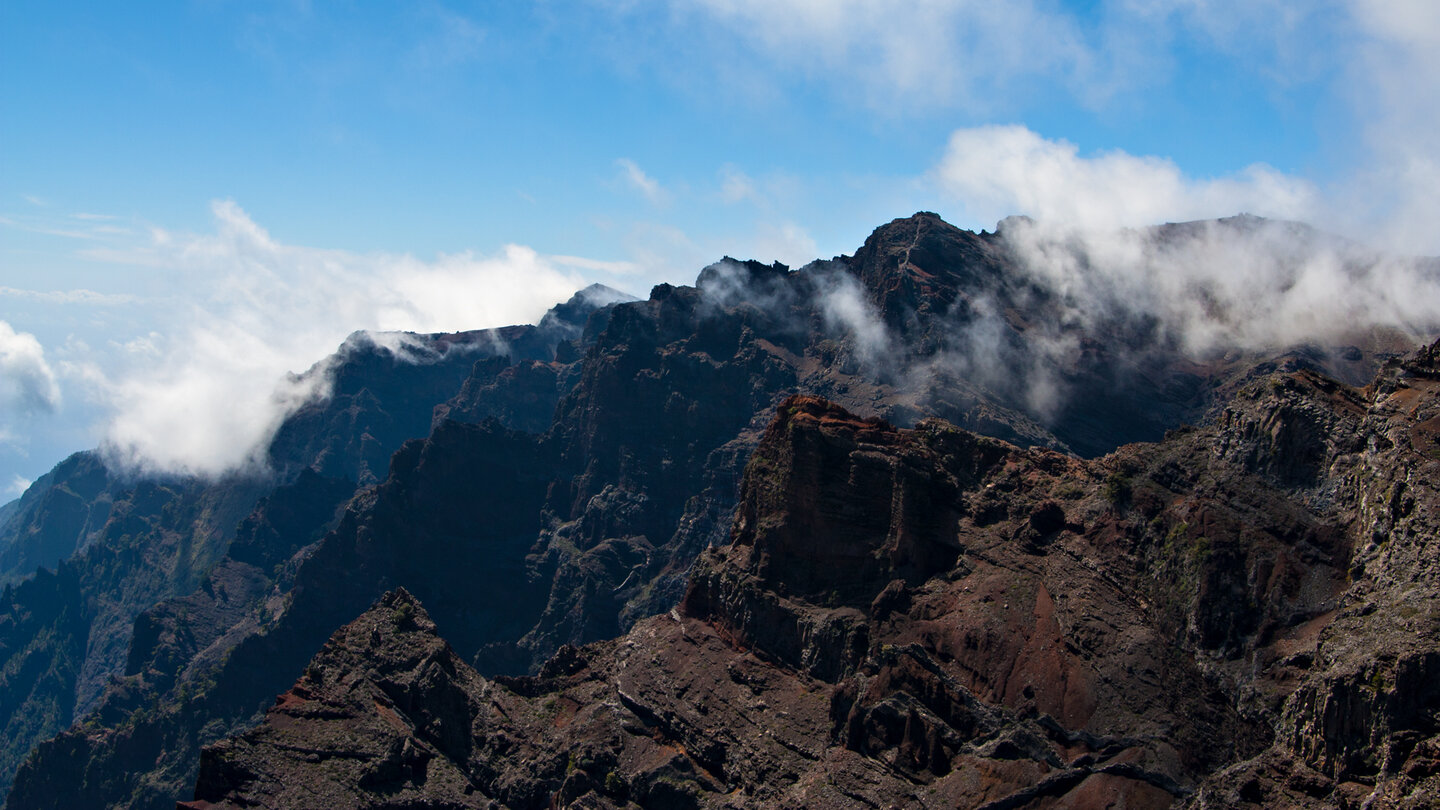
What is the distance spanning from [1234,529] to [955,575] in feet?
74.2

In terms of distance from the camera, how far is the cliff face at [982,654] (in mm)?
72000

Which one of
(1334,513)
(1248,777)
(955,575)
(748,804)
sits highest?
(1334,513)

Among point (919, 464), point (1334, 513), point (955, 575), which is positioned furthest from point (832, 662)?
point (1334, 513)

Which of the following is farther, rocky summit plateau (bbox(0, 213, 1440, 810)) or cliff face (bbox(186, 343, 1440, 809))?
cliff face (bbox(186, 343, 1440, 809))

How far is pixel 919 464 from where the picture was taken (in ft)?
338

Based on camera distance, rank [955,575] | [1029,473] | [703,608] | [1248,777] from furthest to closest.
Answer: [703,608] → [1029,473] → [955,575] → [1248,777]

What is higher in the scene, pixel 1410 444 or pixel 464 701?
pixel 1410 444

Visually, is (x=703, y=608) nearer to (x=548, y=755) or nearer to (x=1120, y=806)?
(x=548, y=755)

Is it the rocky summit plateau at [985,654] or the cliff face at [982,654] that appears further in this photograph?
the cliff face at [982,654]

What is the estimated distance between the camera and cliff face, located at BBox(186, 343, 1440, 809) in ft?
236

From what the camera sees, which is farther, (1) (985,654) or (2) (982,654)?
(2) (982,654)

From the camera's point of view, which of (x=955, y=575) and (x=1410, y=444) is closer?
(x=1410, y=444)

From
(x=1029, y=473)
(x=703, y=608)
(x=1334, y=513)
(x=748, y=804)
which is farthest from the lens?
(x=703, y=608)

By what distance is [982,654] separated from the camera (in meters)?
88.8
